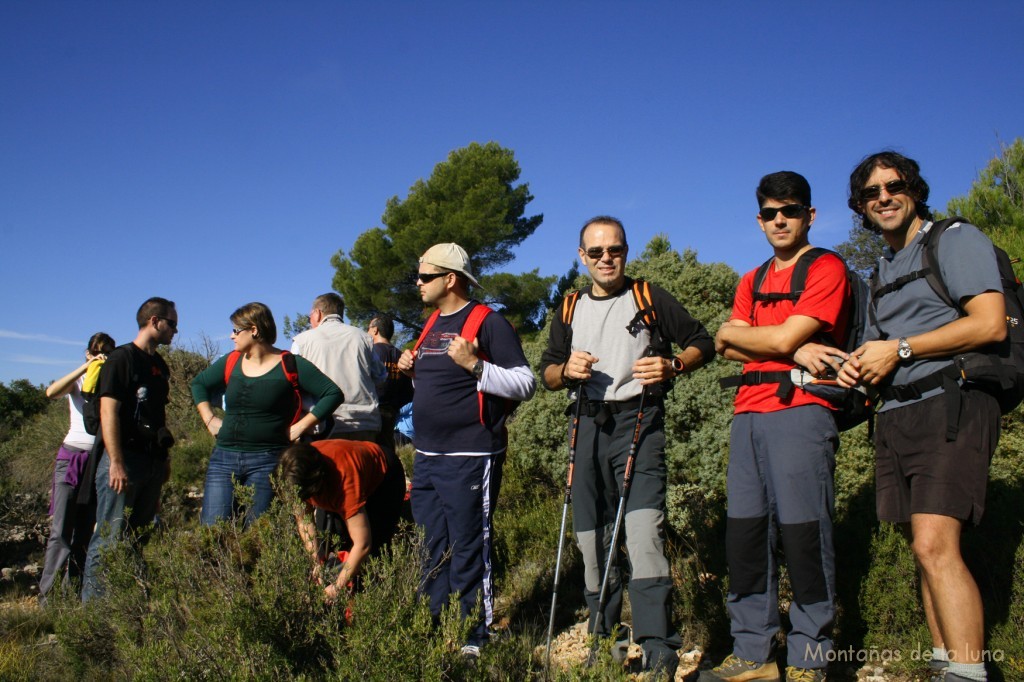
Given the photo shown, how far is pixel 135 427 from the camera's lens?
16.5 feet

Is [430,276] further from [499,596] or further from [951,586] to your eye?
[951,586]

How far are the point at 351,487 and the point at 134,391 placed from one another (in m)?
1.85

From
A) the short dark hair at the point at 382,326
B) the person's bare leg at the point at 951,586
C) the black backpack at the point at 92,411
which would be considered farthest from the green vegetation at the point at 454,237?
the person's bare leg at the point at 951,586

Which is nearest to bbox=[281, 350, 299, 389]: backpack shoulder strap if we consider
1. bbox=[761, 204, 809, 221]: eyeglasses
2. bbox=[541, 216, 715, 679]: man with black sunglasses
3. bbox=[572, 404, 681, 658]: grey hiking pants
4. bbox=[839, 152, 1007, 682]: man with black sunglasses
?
bbox=[541, 216, 715, 679]: man with black sunglasses

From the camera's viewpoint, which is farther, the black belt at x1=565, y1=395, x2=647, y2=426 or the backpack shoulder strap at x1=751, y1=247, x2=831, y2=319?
the black belt at x1=565, y1=395, x2=647, y2=426

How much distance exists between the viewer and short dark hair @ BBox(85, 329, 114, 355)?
5.62 m

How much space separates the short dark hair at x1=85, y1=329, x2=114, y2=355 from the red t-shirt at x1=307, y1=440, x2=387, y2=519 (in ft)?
7.36

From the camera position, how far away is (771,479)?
3162mm

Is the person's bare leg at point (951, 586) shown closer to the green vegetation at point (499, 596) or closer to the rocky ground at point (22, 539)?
the green vegetation at point (499, 596)

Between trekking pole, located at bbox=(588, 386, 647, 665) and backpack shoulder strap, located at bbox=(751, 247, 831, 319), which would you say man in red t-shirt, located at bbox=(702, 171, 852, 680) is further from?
trekking pole, located at bbox=(588, 386, 647, 665)

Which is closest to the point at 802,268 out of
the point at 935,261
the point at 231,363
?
the point at 935,261

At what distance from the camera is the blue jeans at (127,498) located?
4.66 m

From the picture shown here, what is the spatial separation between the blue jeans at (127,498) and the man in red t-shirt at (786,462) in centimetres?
355

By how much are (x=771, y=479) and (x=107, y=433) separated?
4038 millimetres
